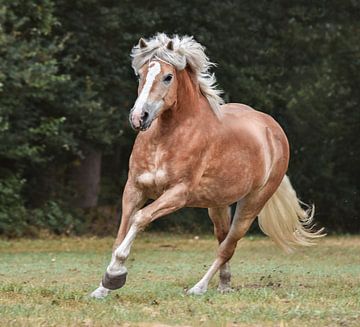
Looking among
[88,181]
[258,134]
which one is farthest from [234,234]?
[88,181]

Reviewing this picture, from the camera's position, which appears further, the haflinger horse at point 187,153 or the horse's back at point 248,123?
the horse's back at point 248,123

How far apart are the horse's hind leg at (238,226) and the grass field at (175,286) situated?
0.43 meters

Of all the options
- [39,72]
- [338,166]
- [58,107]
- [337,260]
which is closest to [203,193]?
[337,260]

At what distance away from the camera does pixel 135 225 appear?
29.9 ft

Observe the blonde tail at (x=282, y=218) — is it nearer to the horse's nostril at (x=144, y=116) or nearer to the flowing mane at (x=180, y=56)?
the flowing mane at (x=180, y=56)

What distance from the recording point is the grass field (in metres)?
7.58

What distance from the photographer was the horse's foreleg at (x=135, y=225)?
900 cm

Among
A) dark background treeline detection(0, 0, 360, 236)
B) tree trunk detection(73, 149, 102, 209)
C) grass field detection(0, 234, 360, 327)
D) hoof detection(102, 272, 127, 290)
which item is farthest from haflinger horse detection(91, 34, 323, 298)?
tree trunk detection(73, 149, 102, 209)

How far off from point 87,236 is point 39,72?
17.0 ft

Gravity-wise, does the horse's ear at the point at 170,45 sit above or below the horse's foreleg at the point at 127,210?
above

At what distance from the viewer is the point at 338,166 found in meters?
30.5

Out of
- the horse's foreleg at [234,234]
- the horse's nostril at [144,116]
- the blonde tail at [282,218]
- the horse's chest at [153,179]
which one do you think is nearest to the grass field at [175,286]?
the horse's foreleg at [234,234]

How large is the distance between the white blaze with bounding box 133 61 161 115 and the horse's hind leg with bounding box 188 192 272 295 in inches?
92.1

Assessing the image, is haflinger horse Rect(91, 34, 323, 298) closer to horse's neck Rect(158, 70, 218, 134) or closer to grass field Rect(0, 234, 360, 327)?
horse's neck Rect(158, 70, 218, 134)
